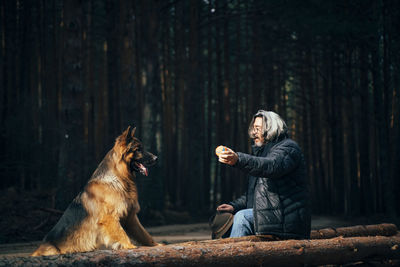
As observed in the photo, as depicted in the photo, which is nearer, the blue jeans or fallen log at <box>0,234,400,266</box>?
fallen log at <box>0,234,400,266</box>

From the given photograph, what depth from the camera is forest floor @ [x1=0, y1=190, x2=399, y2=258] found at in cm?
1052

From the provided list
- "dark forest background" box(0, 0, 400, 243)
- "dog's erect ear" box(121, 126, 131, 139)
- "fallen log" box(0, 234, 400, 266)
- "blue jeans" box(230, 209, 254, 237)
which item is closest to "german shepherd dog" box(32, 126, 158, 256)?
"dog's erect ear" box(121, 126, 131, 139)

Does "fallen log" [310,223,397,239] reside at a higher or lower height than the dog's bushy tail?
lower

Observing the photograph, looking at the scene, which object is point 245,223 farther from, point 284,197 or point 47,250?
point 47,250

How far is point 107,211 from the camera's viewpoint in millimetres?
5855

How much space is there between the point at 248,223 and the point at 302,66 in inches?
632

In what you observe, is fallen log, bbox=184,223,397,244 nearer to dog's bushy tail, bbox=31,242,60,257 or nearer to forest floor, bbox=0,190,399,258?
dog's bushy tail, bbox=31,242,60,257

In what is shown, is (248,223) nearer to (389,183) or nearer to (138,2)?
(389,183)

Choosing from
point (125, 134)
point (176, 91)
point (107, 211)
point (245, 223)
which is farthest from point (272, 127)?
point (176, 91)

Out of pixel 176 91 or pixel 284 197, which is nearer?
pixel 284 197

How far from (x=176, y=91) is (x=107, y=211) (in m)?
18.5

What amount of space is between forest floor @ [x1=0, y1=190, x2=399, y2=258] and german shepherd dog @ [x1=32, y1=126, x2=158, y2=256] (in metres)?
3.12

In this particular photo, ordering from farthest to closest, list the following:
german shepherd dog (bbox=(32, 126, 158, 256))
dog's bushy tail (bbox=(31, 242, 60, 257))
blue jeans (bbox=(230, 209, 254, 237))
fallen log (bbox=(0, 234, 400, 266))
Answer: blue jeans (bbox=(230, 209, 254, 237)), german shepherd dog (bbox=(32, 126, 158, 256)), dog's bushy tail (bbox=(31, 242, 60, 257)), fallen log (bbox=(0, 234, 400, 266))

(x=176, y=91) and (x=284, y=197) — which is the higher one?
(x=176, y=91)
